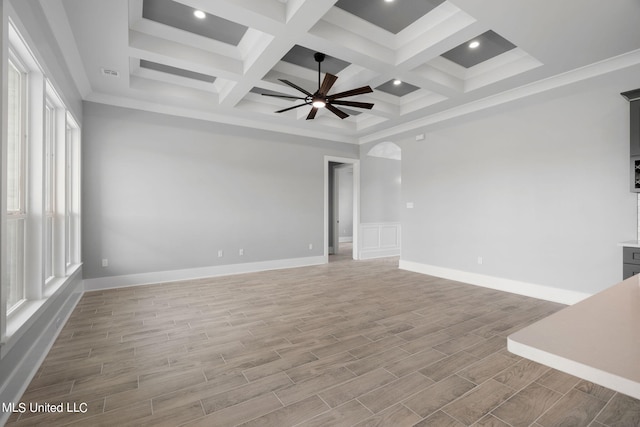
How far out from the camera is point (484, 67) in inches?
166

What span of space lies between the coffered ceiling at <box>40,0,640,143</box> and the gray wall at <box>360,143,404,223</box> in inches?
100

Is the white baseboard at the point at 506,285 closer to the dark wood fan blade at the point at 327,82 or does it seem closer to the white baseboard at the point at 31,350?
the dark wood fan blade at the point at 327,82

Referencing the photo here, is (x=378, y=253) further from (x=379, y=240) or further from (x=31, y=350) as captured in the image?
(x=31, y=350)

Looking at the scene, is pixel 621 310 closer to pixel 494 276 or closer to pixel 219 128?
pixel 494 276

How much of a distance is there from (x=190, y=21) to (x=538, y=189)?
195 inches

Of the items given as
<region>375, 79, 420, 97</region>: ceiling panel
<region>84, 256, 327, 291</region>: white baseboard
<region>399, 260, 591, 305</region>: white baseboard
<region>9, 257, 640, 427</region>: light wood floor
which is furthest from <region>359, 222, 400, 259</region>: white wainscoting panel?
<region>9, 257, 640, 427</region>: light wood floor

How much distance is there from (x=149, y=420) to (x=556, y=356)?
2.09 metres

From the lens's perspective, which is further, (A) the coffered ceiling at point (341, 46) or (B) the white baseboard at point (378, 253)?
(B) the white baseboard at point (378, 253)

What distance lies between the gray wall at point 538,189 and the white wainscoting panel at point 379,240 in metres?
1.88

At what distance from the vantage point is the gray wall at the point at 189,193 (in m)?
4.70

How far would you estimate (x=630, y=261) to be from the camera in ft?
10.5

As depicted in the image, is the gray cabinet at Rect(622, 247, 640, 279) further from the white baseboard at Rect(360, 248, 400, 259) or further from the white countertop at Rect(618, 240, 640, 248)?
the white baseboard at Rect(360, 248, 400, 259)

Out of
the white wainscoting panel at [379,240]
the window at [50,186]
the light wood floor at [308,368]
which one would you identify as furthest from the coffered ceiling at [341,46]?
the white wainscoting panel at [379,240]

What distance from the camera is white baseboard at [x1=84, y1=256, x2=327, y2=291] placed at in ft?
15.4
